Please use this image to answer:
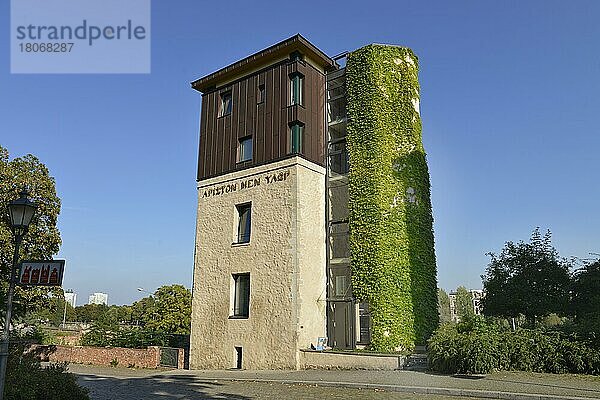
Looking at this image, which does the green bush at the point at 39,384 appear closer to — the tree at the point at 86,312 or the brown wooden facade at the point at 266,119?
the brown wooden facade at the point at 266,119

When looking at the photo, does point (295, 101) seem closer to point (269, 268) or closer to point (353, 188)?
point (353, 188)

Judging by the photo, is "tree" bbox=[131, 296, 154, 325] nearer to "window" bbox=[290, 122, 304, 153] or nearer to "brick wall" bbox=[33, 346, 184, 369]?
"brick wall" bbox=[33, 346, 184, 369]

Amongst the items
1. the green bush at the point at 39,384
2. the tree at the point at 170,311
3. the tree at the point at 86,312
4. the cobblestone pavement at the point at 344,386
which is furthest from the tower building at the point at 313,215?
the tree at the point at 86,312

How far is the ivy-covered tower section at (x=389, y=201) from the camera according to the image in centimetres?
2066

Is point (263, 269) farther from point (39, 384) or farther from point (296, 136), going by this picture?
point (39, 384)

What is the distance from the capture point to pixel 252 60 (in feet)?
79.8

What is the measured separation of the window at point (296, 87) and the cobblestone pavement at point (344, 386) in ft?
38.2

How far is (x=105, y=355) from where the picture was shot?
25156 millimetres

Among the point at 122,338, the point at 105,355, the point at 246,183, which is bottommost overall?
the point at 105,355

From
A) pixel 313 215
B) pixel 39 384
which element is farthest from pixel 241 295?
pixel 39 384

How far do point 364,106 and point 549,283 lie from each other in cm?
1260

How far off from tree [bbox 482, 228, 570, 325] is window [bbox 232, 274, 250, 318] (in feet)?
40.9

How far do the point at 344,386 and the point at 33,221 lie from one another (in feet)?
51.3

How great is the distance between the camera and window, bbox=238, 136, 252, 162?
948 inches
